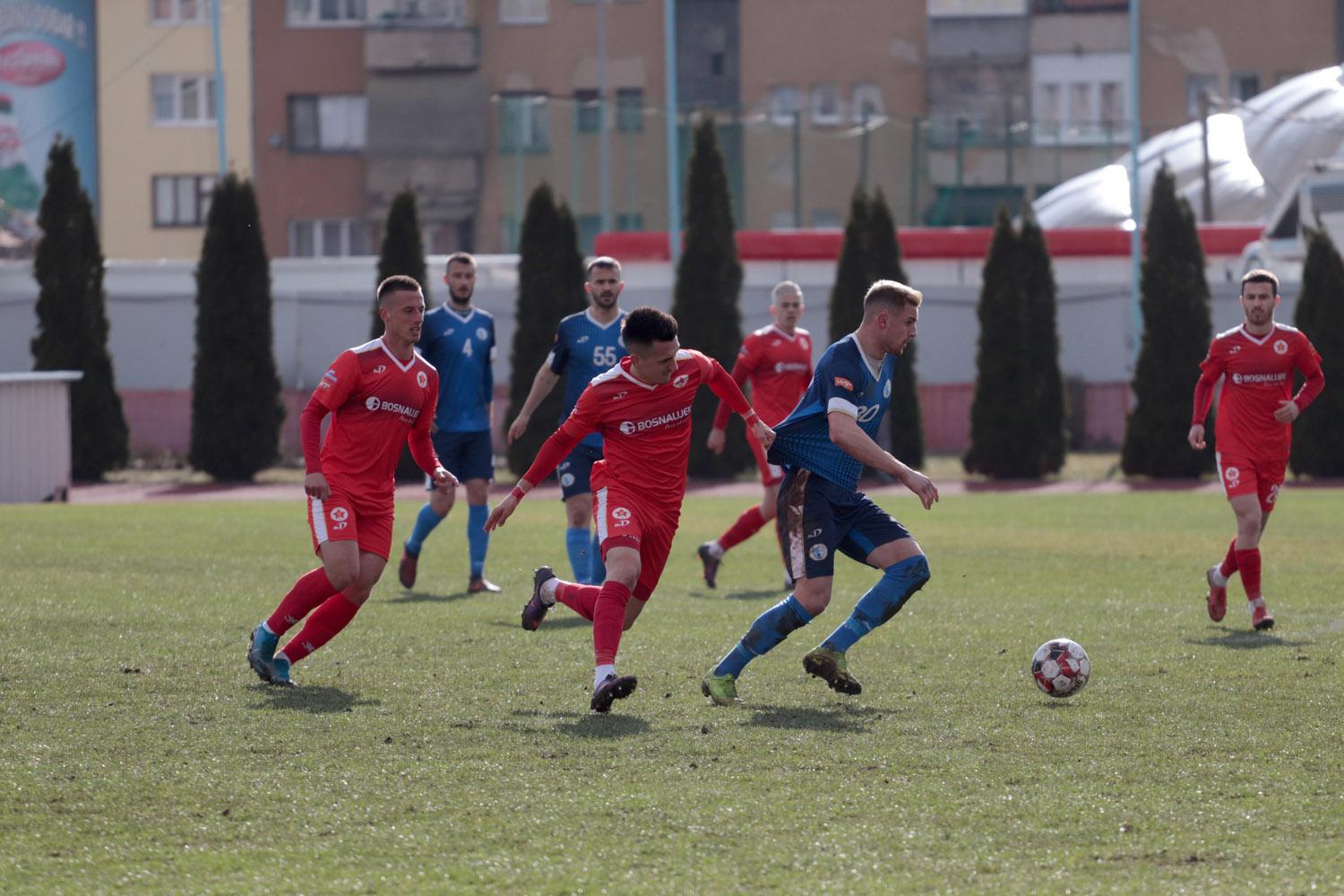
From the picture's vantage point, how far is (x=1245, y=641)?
31.0 ft

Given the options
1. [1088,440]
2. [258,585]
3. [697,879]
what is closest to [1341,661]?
[697,879]

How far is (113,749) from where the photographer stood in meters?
6.36

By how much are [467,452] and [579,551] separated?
1.67 metres

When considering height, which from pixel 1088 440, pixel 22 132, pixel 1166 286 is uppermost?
pixel 22 132

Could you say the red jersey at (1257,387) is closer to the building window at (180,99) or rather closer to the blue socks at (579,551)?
the blue socks at (579,551)

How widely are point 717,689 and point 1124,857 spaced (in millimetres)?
2694

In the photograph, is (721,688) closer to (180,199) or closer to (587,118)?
(587,118)

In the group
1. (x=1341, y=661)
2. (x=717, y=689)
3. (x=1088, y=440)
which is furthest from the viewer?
(x=1088, y=440)

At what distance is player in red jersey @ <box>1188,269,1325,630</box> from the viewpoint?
1029 cm

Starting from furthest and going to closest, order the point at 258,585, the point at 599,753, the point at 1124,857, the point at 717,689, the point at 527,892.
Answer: the point at 258,585, the point at 717,689, the point at 599,753, the point at 1124,857, the point at 527,892

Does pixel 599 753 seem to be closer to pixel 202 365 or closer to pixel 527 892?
pixel 527 892

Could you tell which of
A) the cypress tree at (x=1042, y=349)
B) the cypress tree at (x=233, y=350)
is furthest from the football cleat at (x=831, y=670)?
the cypress tree at (x=233, y=350)

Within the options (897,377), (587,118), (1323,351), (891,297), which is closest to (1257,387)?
(891,297)

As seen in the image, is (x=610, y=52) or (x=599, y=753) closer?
(x=599, y=753)
